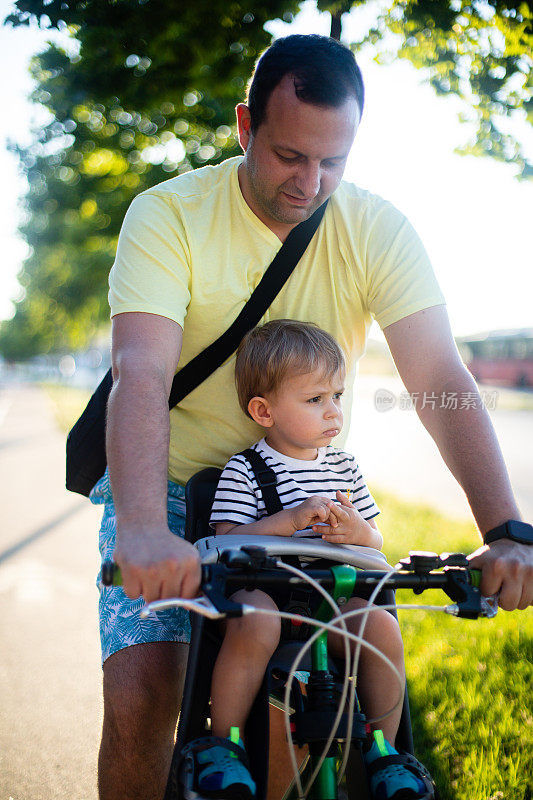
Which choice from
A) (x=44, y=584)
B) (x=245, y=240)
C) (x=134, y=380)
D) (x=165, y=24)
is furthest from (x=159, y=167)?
(x=134, y=380)

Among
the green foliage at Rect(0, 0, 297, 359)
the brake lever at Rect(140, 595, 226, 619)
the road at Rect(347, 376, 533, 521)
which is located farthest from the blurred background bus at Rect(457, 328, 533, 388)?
the brake lever at Rect(140, 595, 226, 619)

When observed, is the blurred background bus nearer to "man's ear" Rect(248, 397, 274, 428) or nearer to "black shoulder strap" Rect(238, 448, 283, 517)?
"man's ear" Rect(248, 397, 274, 428)

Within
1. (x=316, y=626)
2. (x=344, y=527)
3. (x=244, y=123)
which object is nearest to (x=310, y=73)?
(x=244, y=123)

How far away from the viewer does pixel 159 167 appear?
7.30m

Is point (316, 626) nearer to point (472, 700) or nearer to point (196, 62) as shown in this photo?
point (472, 700)

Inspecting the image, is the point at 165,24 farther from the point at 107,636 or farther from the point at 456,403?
the point at 107,636

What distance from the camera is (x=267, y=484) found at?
2.17m

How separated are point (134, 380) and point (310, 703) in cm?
100

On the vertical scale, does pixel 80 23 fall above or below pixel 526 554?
above

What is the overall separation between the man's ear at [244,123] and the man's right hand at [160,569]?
161 centimetres

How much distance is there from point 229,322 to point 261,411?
0.35 meters

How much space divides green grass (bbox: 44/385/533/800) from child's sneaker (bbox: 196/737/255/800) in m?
1.65

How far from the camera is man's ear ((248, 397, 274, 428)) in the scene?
232 cm

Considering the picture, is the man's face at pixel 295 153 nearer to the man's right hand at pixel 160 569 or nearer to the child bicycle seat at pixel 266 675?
the child bicycle seat at pixel 266 675
